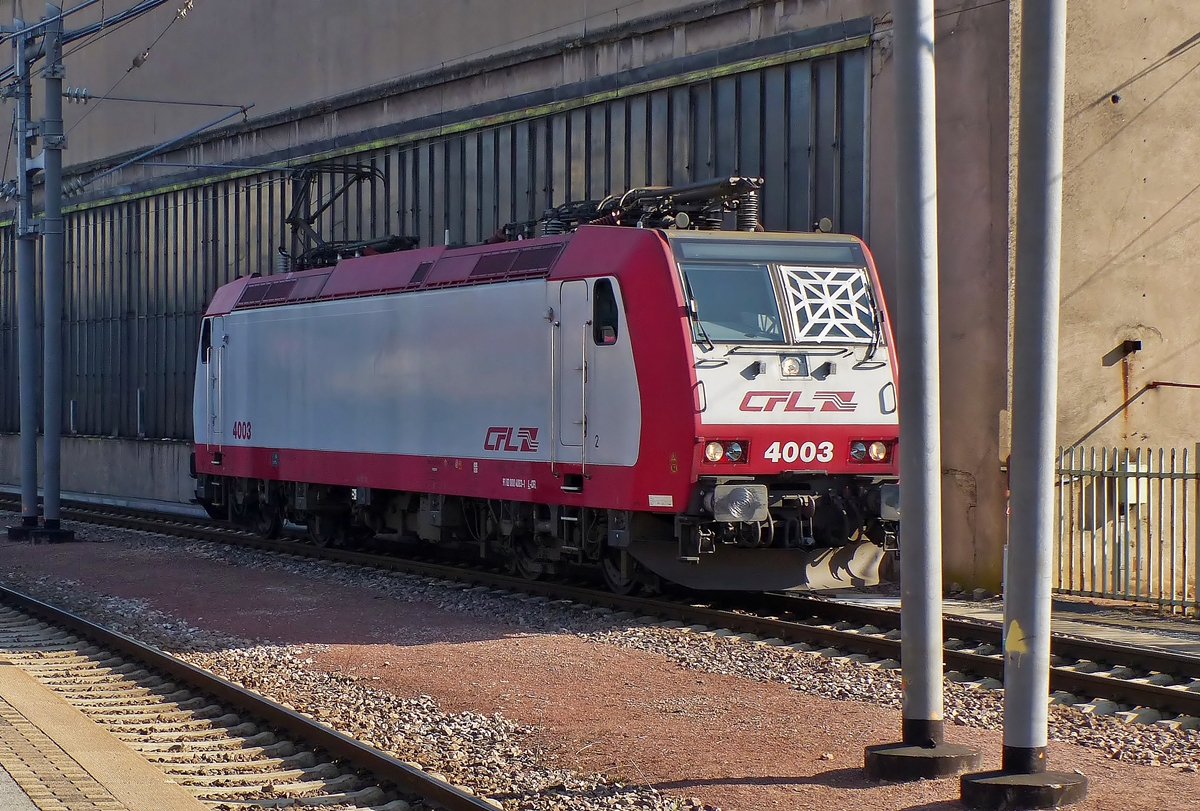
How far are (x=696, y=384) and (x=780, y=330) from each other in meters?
1.07

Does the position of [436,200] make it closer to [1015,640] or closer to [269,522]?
[269,522]

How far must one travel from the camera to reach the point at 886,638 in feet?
39.2

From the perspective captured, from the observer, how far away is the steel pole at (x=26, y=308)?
907 inches

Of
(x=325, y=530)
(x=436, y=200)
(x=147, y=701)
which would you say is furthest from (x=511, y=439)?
(x=436, y=200)

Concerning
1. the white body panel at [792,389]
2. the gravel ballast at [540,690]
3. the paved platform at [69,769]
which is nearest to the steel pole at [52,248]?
→ the gravel ballast at [540,690]

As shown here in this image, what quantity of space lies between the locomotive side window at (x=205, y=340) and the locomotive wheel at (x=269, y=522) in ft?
7.88

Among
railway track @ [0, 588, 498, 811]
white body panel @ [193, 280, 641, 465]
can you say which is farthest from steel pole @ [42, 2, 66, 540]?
railway track @ [0, 588, 498, 811]

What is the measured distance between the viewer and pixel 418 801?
752 centimetres

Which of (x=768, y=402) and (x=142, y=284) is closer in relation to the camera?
(x=768, y=402)

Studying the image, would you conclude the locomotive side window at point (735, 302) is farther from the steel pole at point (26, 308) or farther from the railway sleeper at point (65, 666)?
the steel pole at point (26, 308)

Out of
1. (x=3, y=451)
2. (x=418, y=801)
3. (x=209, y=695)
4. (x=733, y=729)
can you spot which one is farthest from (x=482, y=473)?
(x=3, y=451)

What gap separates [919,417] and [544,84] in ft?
53.0

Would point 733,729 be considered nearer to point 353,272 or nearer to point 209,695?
point 209,695

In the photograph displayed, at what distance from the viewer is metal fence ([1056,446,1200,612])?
1427 cm
